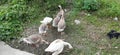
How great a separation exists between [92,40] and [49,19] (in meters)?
0.91

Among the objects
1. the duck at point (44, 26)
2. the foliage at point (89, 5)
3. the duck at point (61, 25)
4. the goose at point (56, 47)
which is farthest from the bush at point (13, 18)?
the foliage at point (89, 5)

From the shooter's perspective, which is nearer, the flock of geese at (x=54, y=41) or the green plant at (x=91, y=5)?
the flock of geese at (x=54, y=41)

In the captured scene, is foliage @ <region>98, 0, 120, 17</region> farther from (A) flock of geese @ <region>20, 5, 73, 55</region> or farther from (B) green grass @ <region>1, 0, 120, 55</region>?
(A) flock of geese @ <region>20, 5, 73, 55</region>

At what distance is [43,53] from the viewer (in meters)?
4.95

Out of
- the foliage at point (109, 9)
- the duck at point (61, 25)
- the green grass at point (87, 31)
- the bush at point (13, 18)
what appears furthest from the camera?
the foliage at point (109, 9)

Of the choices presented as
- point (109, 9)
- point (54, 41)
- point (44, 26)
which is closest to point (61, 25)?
point (44, 26)

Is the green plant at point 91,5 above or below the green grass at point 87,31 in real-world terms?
above

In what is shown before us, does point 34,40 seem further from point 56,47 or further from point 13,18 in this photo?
point 13,18

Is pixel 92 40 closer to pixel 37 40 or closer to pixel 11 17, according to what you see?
pixel 37 40

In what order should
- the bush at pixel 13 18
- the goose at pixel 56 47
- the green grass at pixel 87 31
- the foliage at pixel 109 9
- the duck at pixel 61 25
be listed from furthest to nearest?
the foliage at pixel 109 9, the bush at pixel 13 18, the duck at pixel 61 25, the green grass at pixel 87 31, the goose at pixel 56 47

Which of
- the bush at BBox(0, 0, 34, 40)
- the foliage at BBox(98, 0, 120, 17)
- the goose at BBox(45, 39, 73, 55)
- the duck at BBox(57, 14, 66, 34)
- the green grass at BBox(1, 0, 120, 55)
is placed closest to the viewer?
the goose at BBox(45, 39, 73, 55)

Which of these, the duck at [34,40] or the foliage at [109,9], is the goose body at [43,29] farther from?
the foliage at [109,9]

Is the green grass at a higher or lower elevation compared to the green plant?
lower

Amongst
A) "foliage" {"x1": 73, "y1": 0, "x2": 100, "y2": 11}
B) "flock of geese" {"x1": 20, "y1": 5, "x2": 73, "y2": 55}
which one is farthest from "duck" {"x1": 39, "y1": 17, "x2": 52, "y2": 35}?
"foliage" {"x1": 73, "y1": 0, "x2": 100, "y2": 11}
